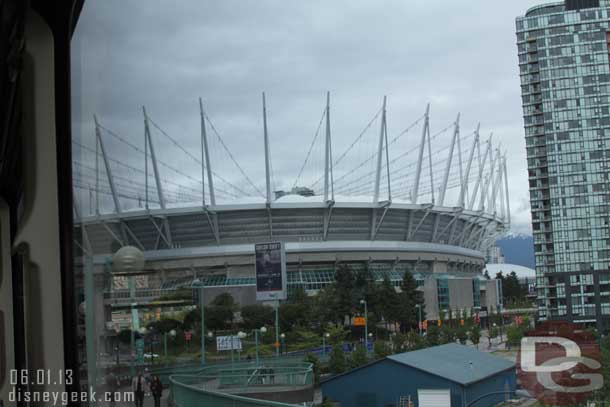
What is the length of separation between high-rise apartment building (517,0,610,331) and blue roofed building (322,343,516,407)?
322 millimetres

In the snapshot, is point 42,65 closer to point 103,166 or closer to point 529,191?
point 103,166

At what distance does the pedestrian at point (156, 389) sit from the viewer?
1146mm

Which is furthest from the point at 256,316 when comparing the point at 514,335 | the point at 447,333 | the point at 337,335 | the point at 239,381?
the point at 239,381

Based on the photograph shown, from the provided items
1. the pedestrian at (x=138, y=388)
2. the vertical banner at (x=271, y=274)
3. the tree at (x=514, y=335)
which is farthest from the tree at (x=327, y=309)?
the pedestrian at (x=138, y=388)

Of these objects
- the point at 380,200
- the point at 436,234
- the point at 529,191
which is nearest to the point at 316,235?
the point at 380,200

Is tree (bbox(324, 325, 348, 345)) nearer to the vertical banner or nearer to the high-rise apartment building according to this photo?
the vertical banner

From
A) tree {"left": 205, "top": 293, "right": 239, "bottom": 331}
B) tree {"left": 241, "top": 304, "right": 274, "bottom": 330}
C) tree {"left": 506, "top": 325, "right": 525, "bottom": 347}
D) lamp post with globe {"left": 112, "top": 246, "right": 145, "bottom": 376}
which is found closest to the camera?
lamp post with globe {"left": 112, "top": 246, "right": 145, "bottom": 376}

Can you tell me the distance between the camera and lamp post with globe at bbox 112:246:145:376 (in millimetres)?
914

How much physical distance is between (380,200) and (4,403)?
23618 millimetres

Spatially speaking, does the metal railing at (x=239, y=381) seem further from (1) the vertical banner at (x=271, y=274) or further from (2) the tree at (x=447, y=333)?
(1) the vertical banner at (x=271, y=274)

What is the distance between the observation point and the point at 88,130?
0.98m

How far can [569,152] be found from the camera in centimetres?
235

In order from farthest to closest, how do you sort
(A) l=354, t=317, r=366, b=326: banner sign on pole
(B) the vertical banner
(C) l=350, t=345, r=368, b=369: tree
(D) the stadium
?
(D) the stadium < (A) l=354, t=317, r=366, b=326: banner sign on pole < (B) the vertical banner < (C) l=350, t=345, r=368, b=369: tree

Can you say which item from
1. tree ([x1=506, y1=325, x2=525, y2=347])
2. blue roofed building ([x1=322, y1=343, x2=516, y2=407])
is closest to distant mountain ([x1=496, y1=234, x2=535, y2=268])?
tree ([x1=506, y1=325, x2=525, y2=347])
